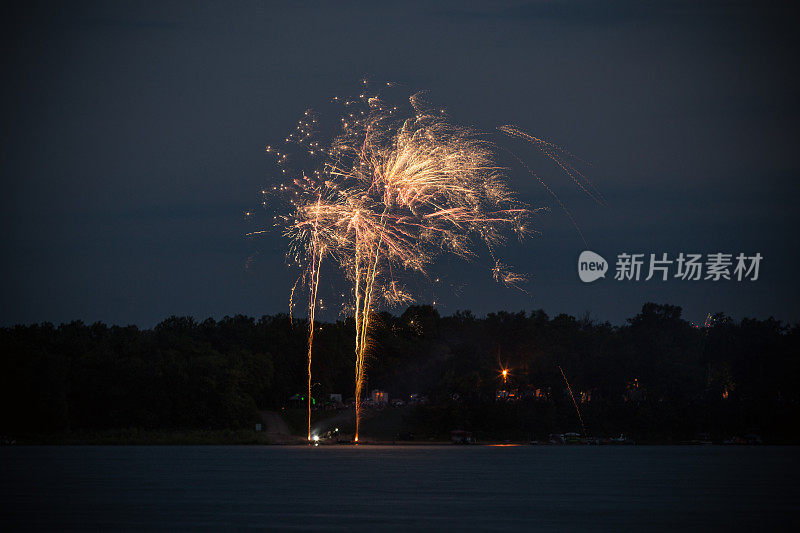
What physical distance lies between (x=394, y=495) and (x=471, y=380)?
79298mm

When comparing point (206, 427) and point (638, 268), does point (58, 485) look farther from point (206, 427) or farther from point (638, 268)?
point (206, 427)

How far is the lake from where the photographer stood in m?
33.4

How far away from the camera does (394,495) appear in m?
Answer: 42.2

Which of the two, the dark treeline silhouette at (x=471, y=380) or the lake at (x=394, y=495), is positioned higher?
the dark treeline silhouette at (x=471, y=380)

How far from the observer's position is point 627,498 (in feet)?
139

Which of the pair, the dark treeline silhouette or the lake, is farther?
the dark treeline silhouette

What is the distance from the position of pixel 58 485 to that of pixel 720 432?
9230 cm

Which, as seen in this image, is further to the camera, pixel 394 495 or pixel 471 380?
pixel 471 380

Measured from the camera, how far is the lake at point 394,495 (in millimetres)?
33406

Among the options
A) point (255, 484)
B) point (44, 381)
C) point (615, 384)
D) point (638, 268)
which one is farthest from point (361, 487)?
point (615, 384)

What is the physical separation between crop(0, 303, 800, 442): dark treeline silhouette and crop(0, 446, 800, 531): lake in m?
45.7

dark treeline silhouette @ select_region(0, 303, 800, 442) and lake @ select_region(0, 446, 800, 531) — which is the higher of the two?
dark treeline silhouette @ select_region(0, 303, 800, 442)

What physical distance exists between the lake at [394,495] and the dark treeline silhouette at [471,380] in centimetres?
4572

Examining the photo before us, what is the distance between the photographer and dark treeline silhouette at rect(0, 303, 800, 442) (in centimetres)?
11531
